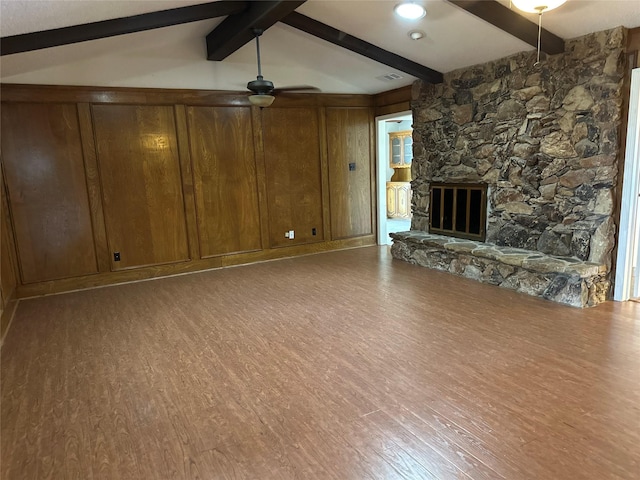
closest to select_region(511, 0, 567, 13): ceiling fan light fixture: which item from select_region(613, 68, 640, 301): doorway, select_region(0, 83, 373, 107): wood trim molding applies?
select_region(613, 68, 640, 301): doorway

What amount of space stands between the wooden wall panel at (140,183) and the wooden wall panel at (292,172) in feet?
4.42

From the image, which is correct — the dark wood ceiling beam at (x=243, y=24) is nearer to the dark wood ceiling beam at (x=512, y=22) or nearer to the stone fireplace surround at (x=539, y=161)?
the dark wood ceiling beam at (x=512, y=22)

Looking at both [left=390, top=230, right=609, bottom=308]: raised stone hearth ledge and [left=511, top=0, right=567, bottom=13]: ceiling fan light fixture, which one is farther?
[left=390, top=230, right=609, bottom=308]: raised stone hearth ledge

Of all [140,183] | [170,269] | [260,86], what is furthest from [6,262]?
[260,86]

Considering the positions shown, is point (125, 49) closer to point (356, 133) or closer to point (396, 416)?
point (356, 133)

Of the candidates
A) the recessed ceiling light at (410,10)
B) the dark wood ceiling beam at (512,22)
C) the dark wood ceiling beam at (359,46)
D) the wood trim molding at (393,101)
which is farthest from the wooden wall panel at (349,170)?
the dark wood ceiling beam at (512,22)

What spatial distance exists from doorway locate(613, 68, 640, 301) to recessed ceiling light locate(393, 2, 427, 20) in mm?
1953

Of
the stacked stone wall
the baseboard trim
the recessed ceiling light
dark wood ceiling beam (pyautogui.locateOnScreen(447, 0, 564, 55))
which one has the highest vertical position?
the recessed ceiling light

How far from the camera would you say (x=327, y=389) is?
2.62 meters

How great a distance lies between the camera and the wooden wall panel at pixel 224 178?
222 inches

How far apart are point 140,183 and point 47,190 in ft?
3.36

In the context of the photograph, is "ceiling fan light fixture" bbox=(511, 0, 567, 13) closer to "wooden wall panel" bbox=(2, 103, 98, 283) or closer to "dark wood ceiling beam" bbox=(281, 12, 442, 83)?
"dark wood ceiling beam" bbox=(281, 12, 442, 83)

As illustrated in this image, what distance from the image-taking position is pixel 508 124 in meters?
4.59

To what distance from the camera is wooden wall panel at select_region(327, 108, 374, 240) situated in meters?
6.61
